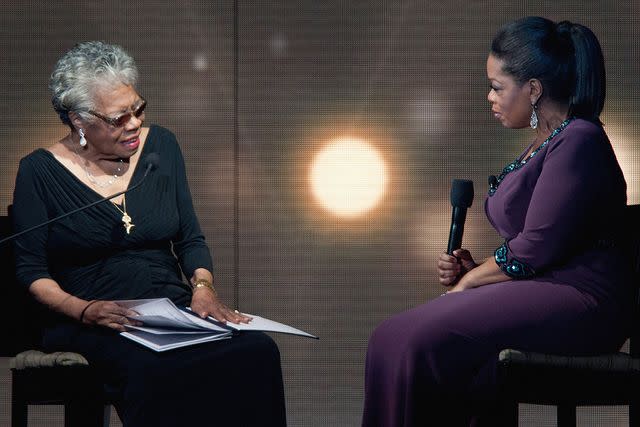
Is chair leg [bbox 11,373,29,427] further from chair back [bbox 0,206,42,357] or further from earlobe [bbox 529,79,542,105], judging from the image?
earlobe [bbox 529,79,542,105]

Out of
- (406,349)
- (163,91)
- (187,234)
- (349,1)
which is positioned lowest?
(406,349)

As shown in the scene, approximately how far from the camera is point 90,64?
2.76 meters

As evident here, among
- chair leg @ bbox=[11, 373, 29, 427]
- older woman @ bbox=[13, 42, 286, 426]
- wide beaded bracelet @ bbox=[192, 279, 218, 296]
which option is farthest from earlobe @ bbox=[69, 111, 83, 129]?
chair leg @ bbox=[11, 373, 29, 427]

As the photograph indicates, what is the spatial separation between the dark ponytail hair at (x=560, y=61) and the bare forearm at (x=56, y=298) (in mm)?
1287

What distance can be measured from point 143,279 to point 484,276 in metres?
0.94

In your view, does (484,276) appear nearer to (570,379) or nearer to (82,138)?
(570,379)

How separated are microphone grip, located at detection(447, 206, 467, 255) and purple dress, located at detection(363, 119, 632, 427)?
14 centimetres

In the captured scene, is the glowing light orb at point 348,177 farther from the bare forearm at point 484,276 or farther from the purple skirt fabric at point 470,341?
the purple skirt fabric at point 470,341

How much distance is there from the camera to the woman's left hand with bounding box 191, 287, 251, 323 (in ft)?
8.59

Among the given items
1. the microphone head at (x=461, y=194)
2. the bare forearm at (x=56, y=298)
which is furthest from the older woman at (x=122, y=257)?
the microphone head at (x=461, y=194)

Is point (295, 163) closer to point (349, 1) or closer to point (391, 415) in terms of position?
point (349, 1)

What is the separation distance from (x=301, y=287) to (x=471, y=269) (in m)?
1.23


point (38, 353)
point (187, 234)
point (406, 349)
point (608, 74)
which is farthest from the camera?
point (608, 74)

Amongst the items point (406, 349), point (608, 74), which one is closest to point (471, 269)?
point (406, 349)
